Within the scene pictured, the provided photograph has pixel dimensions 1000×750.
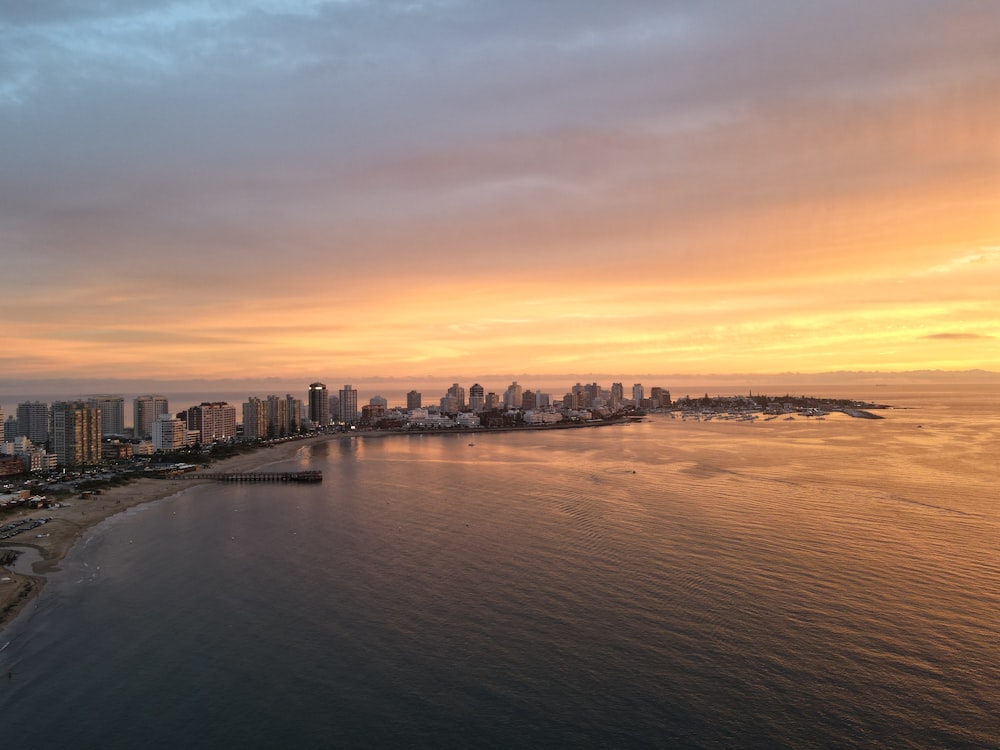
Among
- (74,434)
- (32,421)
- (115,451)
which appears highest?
(32,421)

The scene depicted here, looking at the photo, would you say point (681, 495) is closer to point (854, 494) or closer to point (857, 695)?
point (854, 494)

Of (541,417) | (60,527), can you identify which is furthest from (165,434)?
(541,417)

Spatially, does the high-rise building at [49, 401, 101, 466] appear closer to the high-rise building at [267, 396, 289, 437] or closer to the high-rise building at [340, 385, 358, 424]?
the high-rise building at [267, 396, 289, 437]

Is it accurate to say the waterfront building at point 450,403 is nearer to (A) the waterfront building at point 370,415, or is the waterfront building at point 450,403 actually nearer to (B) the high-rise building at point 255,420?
(A) the waterfront building at point 370,415

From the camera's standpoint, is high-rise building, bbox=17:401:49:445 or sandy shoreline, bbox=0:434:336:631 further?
high-rise building, bbox=17:401:49:445

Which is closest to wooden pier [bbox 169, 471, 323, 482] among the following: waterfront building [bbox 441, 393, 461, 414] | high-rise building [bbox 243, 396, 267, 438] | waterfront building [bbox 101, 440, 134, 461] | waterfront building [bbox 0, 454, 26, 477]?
waterfront building [bbox 0, 454, 26, 477]

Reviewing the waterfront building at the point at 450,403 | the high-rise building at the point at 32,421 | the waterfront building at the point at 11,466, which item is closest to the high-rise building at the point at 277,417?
the high-rise building at the point at 32,421

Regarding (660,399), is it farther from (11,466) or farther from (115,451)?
(11,466)
